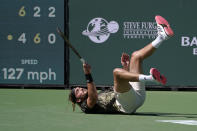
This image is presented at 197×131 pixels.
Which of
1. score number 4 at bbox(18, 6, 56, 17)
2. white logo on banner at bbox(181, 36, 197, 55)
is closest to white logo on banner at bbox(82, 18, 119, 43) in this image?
score number 4 at bbox(18, 6, 56, 17)

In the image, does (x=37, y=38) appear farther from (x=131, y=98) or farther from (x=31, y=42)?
(x=131, y=98)

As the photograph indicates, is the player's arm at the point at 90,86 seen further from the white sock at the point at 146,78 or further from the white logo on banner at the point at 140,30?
the white logo on banner at the point at 140,30

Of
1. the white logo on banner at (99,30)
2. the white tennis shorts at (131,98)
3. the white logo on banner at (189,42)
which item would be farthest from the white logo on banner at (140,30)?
the white tennis shorts at (131,98)

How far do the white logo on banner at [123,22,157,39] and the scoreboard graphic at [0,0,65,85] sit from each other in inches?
52.9

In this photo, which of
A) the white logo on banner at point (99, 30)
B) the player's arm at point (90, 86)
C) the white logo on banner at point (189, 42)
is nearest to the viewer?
the player's arm at point (90, 86)

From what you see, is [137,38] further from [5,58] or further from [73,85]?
[5,58]

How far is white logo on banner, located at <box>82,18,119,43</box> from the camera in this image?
11.5 metres

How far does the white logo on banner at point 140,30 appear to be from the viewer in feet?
37.1

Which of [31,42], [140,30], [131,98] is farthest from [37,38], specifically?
[131,98]

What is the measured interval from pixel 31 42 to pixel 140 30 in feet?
7.49

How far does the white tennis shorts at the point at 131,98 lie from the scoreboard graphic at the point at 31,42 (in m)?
4.58

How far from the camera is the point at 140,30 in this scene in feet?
37.3

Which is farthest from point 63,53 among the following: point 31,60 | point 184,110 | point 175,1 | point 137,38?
point 184,110

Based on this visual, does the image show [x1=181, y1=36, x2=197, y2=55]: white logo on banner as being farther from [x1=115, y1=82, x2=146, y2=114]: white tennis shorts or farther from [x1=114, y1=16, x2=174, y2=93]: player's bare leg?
[x1=115, y1=82, x2=146, y2=114]: white tennis shorts
